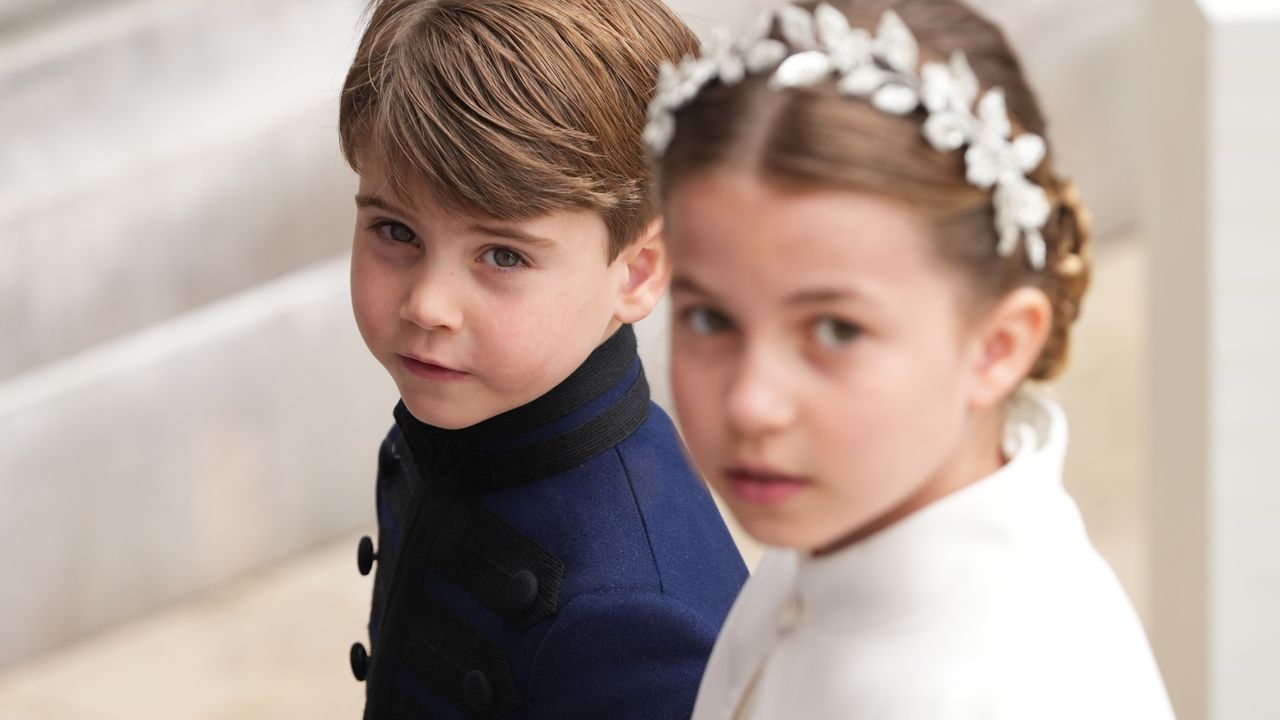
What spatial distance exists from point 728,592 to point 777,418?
0.48 m

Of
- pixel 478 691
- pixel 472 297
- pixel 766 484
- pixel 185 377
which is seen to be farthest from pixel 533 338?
pixel 185 377

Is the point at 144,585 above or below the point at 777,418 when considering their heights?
above

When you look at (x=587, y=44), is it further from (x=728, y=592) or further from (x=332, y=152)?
(x=332, y=152)

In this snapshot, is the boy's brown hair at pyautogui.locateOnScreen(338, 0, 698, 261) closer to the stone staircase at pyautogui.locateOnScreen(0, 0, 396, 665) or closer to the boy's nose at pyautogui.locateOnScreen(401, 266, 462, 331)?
the boy's nose at pyautogui.locateOnScreen(401, 266, 462, 331)

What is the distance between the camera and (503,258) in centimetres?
119

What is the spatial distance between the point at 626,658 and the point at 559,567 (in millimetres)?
89

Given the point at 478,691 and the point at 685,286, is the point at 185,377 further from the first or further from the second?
the point at 685,286

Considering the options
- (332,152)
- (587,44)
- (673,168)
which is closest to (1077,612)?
(673,168)

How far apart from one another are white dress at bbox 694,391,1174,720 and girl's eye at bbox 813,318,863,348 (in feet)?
0.39

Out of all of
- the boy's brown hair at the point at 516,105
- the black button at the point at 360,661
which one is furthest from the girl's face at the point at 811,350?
the black button at the point at 360,661

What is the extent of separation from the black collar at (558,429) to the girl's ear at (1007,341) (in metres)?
0.46

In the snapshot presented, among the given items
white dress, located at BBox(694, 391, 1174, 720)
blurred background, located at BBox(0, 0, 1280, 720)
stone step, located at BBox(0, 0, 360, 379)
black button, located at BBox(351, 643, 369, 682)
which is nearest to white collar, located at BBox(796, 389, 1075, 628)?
white dress, located at BBox(694, 391, 1174, 720)

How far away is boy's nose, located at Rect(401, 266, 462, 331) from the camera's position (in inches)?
46.0

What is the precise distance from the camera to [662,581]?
1238mm
